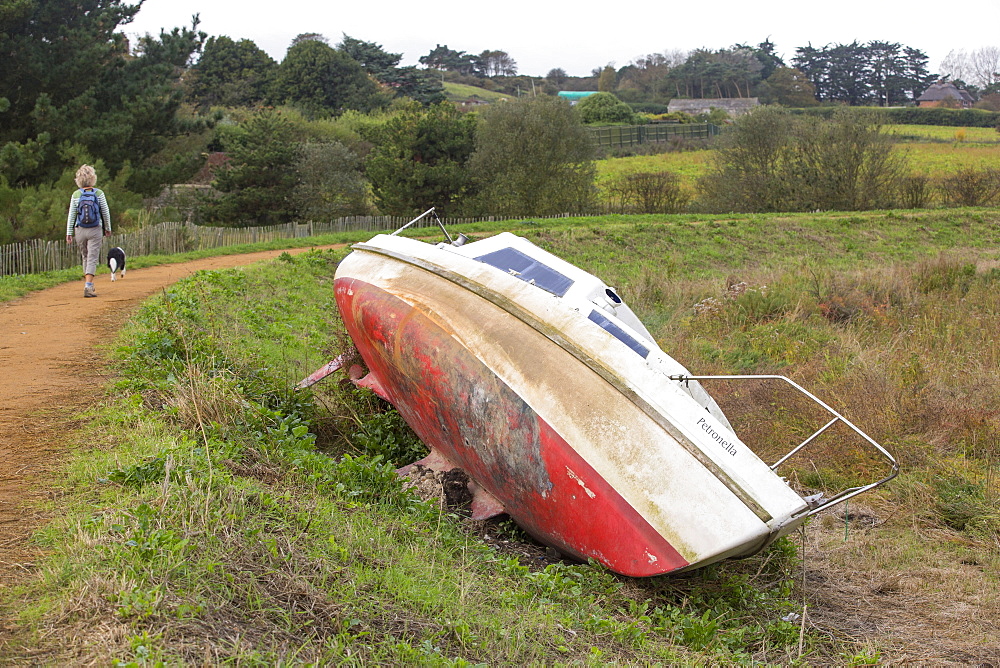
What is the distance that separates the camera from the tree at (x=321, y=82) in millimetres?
68062

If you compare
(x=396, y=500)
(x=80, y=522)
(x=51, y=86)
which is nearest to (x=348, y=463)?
(x=396, y=500)

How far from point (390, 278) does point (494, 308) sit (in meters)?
1.46

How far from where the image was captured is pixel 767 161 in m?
40.4

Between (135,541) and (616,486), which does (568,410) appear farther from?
(135,541)

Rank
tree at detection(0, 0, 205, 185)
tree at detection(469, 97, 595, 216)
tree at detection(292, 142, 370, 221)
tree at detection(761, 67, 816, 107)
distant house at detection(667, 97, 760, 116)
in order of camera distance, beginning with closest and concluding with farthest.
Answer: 1. tree at detection(0, 0, 205, 185)
2. tree at detection(469, 97, 595, 216)
3. tree at detection(292, 142, 370, 221)
4. distant house at detection(667, 97, 760, 116)
5. tree at detection(761, 67, 816, 107)

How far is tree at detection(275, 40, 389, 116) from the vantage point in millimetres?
68062

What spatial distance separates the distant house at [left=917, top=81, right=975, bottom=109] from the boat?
11464 cm

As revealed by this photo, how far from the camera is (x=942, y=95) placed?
110062 millimetres

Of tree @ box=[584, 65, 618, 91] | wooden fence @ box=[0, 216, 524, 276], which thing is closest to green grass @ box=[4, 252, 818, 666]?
wooden fence @ box=[0, 216, 524, 276]

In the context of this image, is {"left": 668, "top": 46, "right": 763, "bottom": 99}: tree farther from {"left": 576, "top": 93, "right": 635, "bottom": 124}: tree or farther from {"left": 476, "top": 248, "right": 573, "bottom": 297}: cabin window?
{"left": 476, "top": 248, "right": 573, "bottom": 297}: cabin window

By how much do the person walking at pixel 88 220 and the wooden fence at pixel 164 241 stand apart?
15.7 feet

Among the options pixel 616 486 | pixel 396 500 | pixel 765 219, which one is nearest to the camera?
pixel 616 486

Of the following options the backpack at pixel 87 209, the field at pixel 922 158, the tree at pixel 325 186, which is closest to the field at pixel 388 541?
the backpack at pixel 87 209

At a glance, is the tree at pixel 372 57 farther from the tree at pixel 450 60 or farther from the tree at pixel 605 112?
the tree at pixel 450 60
